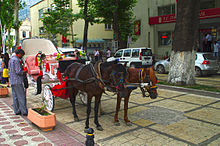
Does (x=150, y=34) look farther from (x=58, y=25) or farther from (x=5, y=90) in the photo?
(x=5, y=90)

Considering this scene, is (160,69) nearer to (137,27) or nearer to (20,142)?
(137,27)

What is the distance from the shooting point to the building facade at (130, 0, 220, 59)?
21.9 meters

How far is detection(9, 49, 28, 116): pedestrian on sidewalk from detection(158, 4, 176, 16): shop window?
21270mm

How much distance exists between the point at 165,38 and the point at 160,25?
1.75 meters

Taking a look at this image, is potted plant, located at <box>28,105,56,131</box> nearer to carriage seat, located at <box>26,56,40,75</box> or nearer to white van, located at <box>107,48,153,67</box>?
carriage seat, located at <box>26,56,40,75</box>

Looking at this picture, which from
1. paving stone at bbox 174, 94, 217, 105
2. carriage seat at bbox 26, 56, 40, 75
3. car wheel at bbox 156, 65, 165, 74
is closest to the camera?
paving stone at bbox 174, 94, 217, 105

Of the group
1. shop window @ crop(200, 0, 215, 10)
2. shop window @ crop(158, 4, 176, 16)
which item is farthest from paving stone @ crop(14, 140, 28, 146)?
shop window @ crop(158, 4, 176, 16)

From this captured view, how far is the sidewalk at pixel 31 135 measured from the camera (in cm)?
484

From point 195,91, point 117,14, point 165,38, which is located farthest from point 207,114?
point 165,38

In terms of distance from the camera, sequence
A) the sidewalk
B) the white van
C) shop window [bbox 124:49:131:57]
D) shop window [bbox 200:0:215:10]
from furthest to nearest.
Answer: shop window [bbox 200:0:215:10], shop window [bbox 124:49:131:57], the white van, the sidewalk

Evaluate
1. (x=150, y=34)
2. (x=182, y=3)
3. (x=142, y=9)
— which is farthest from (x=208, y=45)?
(x=182, y=3)

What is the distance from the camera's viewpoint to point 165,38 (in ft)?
83.3

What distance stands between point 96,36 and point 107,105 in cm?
2981

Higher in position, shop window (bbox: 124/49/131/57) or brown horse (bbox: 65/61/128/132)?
shop window (bbox: 124/49/131/57)
